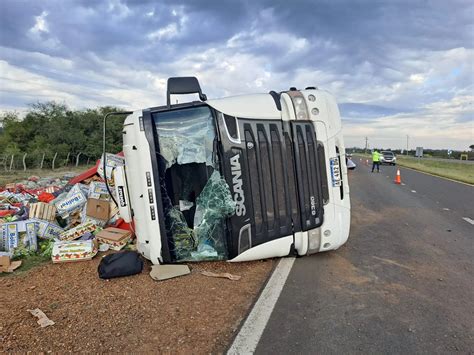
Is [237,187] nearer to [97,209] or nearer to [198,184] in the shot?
[198,184]

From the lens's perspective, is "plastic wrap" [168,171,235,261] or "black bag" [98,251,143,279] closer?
"black bag" [98,251,143,279]

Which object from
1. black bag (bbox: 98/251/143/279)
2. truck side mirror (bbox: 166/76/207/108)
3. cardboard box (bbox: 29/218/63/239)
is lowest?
black bag (bbox: 98/251/143/279)

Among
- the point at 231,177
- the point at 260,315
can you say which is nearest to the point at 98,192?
the point at 231,177

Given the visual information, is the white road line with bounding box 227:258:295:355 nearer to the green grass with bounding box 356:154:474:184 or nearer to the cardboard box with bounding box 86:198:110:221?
the cardboard box with bounding box 86:198:110:221

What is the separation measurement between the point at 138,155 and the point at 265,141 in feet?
4.90

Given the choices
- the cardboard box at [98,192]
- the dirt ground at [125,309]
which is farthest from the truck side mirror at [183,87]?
the cardboard box at [98,192]

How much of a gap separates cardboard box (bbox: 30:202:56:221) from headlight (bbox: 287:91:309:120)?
468cm

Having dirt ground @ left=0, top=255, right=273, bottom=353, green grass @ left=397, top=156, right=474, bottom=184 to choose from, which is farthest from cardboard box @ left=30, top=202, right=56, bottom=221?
green grass @ left=397, top=156, right=474, bottom=184

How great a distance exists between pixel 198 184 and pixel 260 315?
179cm

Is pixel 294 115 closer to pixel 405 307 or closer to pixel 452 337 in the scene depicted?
pixel 405 307

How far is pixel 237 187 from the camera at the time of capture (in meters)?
3.99

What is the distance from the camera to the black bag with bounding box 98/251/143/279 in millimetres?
3869

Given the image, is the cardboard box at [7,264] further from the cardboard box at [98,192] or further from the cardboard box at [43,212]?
the cardboard box at [98,192]

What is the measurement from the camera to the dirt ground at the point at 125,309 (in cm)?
261
